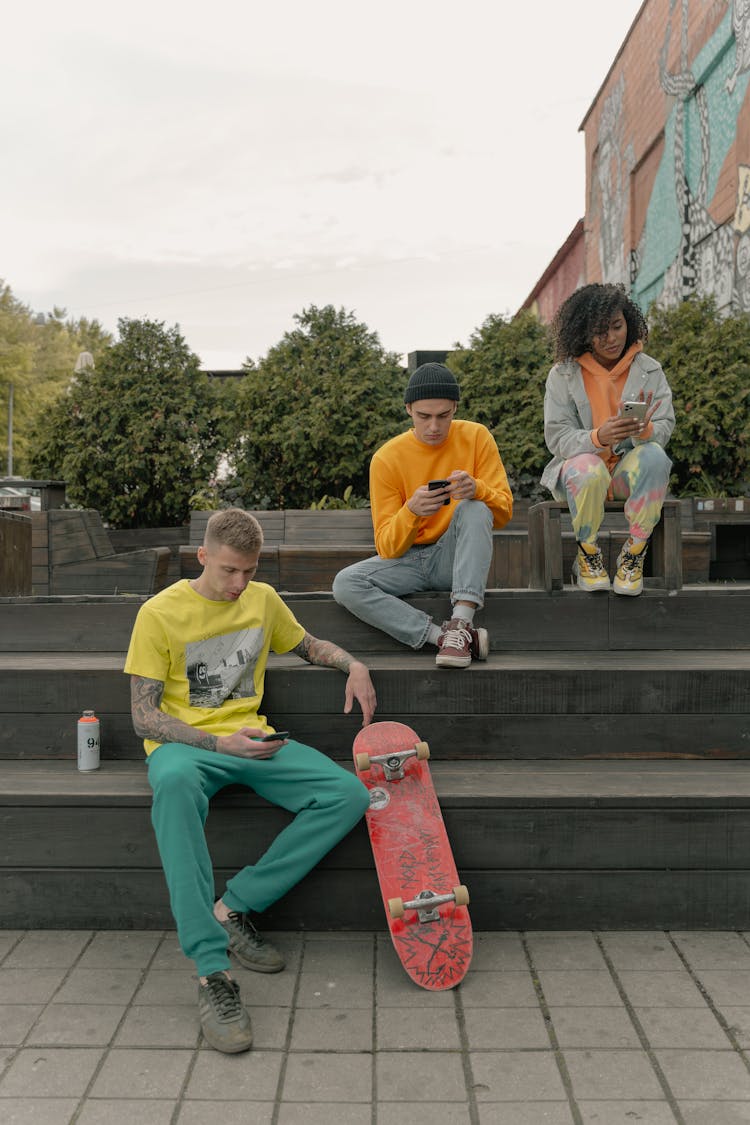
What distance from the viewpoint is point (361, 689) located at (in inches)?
135

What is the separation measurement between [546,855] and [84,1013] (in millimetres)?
1432

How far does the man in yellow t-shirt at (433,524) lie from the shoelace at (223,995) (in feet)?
4.75

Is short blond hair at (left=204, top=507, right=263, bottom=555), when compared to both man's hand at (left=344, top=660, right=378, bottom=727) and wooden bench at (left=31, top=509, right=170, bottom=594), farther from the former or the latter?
wooden bench at (left=31, top=509, right=170, bottom=594)

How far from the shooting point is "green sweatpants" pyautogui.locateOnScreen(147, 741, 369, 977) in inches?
111

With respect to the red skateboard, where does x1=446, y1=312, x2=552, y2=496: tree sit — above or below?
above

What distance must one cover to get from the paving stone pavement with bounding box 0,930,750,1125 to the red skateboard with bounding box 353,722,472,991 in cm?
9

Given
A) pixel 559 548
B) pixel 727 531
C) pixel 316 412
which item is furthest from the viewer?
pixel 727 531

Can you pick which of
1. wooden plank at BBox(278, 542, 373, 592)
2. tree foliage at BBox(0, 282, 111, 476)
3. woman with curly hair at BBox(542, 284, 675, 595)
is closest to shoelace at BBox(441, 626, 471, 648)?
woman with curly hair at BBox(542, 284, 675, 595)

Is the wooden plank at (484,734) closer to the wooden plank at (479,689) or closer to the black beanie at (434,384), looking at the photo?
the wooden plank at (479,689)

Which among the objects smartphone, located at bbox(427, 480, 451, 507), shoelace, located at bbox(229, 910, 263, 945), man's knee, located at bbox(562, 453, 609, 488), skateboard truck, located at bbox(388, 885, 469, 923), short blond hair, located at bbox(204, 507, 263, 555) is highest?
man's knee, located at bbox(562, 453, 609, 488)

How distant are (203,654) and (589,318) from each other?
229cm

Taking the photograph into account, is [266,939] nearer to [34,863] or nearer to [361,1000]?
[361,1000]

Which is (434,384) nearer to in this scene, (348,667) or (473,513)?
(473,513)

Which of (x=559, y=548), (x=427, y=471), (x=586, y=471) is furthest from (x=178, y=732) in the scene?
(x=586, y=471)
